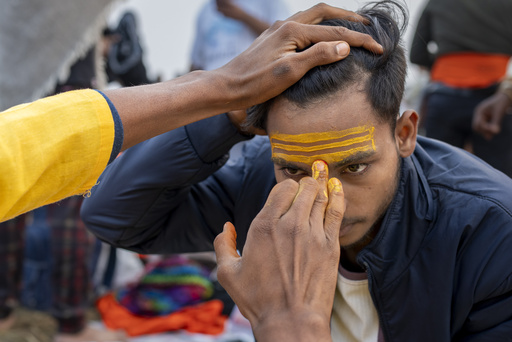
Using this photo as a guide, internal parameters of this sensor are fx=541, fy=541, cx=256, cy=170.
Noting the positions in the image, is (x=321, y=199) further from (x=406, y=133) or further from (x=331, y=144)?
(x=406, y=133)

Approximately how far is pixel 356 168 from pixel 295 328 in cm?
60

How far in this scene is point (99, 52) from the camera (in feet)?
9.80

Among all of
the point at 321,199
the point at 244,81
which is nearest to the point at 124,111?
the point at 244,81

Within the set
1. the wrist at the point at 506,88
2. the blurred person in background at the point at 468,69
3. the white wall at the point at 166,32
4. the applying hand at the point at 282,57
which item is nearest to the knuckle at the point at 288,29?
the applying hand at the point at 282,57

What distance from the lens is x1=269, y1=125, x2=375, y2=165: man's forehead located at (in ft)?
5.04

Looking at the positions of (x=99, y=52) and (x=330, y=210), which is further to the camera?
(x=99, y=52)

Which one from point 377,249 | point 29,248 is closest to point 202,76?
point 377,249

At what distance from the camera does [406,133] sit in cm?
173

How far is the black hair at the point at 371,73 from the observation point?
1558 mm

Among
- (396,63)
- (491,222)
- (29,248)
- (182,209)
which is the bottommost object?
(29,248)

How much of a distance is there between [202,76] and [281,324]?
0.73m

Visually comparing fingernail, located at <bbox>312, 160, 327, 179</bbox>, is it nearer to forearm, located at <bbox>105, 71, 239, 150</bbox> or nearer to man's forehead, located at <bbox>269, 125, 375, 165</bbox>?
man's forehead, located at <bbox>269, 125, 375, 165</bbox>

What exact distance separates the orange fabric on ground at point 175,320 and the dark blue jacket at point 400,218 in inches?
55.0

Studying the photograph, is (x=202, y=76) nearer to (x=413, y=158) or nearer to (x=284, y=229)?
(x=284, y=229)
